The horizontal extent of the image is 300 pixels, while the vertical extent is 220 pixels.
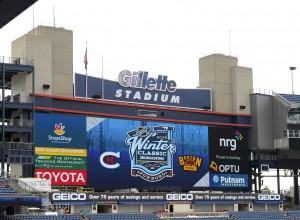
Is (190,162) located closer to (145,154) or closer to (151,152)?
(151,152)

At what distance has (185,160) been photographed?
197 ft

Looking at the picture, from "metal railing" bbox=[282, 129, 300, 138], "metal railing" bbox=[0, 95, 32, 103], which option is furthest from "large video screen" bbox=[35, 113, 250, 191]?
"metal railing" bbox=[282, 129, 300, 138]

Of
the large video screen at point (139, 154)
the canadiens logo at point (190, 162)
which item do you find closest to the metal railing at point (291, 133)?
the large video screen at point (139, 154)

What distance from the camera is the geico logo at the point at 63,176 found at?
51.4 m

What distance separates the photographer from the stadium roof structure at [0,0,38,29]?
4.74 metres

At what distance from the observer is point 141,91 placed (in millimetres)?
60781

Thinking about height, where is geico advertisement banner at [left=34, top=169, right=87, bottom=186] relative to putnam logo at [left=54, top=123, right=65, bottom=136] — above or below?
below

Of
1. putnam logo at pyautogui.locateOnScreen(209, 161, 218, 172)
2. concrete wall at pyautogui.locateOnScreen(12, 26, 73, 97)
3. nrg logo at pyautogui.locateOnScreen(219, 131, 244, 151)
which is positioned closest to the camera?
concrete wall at pyautogui.locateOnScreen(12, 26, 73, 97)

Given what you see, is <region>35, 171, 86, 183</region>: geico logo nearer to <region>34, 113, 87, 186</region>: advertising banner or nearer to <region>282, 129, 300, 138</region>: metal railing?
<region>34, 113, 87, 186</region>: advertising banner

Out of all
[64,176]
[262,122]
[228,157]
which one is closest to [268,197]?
[228,157]

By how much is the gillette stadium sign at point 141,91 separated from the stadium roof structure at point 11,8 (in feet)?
170

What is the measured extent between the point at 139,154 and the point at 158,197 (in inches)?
234

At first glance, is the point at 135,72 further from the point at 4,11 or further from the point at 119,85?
the point at 4,11

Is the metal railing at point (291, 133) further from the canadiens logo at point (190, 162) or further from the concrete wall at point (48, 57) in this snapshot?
the concrete wall at point (48, 57)
